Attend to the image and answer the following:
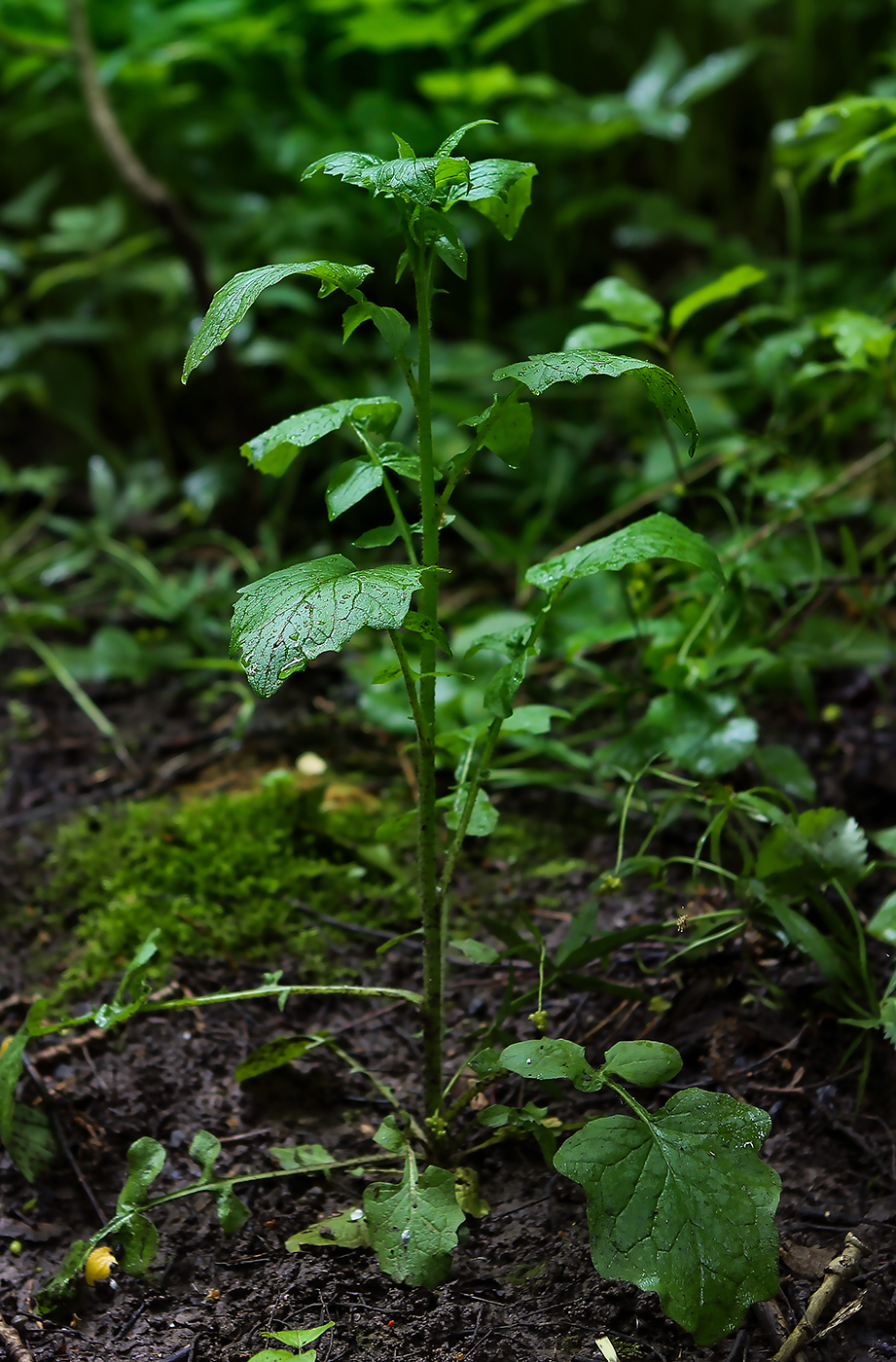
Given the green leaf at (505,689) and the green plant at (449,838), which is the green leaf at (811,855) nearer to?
the green plant at (449,838)

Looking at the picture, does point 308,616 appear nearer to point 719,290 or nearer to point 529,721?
point 529,721

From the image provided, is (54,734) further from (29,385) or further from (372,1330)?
(372,1330)

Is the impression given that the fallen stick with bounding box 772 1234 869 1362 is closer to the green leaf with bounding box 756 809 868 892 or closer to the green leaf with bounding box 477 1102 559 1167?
the green leaf with bounding box 477 1102 559 1167

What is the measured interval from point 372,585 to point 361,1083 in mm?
737

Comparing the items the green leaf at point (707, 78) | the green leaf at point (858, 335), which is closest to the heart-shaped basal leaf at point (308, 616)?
the green leaf at point (858, 335)

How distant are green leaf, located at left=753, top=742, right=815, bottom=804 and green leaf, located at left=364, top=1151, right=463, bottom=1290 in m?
Answer: 0.72

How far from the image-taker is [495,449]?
104 centimetres

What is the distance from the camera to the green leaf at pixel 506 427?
0.99 m

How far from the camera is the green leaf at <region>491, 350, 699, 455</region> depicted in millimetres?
862

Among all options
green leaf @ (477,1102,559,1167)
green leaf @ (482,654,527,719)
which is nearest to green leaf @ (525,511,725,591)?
green leaf @ (482,654,527,719)

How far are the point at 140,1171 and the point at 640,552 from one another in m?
0.85

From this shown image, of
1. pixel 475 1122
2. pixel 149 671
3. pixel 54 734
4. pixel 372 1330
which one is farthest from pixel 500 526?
pixel 372 1330

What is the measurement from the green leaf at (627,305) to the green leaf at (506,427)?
20.9 inches

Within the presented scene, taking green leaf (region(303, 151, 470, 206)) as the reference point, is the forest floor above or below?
below
